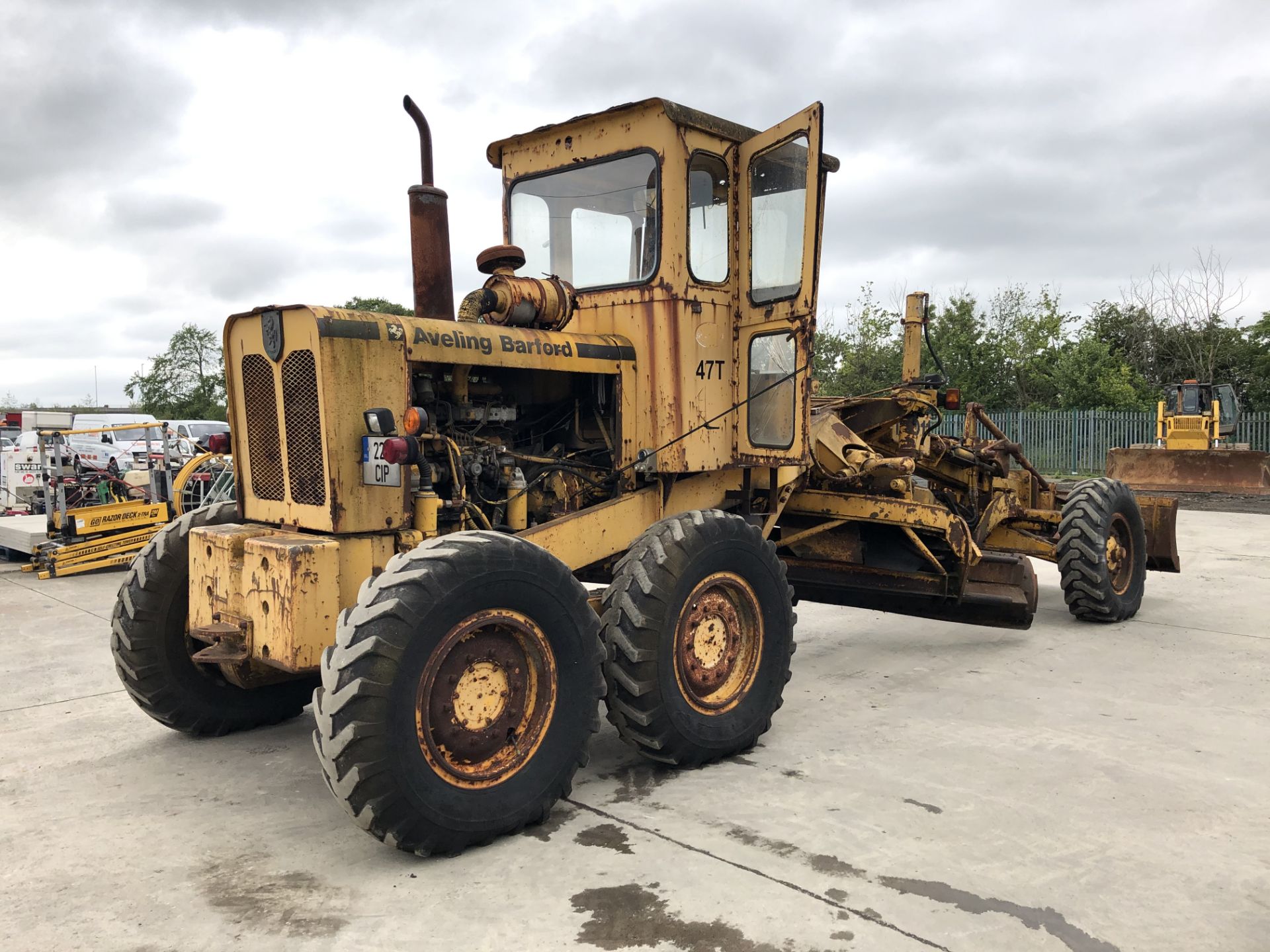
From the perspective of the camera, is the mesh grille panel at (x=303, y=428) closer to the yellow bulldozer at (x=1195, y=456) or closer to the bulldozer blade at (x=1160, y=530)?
the bulldozer blade at (x=1160, y=530)

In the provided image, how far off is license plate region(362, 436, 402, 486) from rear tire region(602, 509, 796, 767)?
3.55ft

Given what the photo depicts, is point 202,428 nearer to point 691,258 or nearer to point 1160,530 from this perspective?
point 1160,530

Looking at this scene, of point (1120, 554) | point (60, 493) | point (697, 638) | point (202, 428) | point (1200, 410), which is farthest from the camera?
point (202, 428)

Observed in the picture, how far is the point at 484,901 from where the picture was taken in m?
3.23

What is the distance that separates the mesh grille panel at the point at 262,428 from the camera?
A: 441cm

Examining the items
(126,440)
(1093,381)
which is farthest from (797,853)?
(1093,381)

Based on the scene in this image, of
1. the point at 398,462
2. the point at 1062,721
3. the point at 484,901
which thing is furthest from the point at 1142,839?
the point at 398,462

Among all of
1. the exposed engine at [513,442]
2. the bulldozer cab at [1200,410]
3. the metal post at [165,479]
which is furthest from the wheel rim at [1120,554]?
the bulldozer cab at [1200,410]

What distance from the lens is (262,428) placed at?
4.51m

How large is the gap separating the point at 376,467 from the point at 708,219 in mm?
2301

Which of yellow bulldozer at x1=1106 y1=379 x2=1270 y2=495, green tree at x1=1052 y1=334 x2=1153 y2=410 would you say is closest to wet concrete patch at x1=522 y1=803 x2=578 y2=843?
yellow bulldozer at x1=1106 y1=379 x2=1270 y2=495

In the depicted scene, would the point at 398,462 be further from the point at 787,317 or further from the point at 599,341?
the point at 787,317

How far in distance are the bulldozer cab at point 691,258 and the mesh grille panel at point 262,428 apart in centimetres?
169

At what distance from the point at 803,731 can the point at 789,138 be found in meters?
3.06
